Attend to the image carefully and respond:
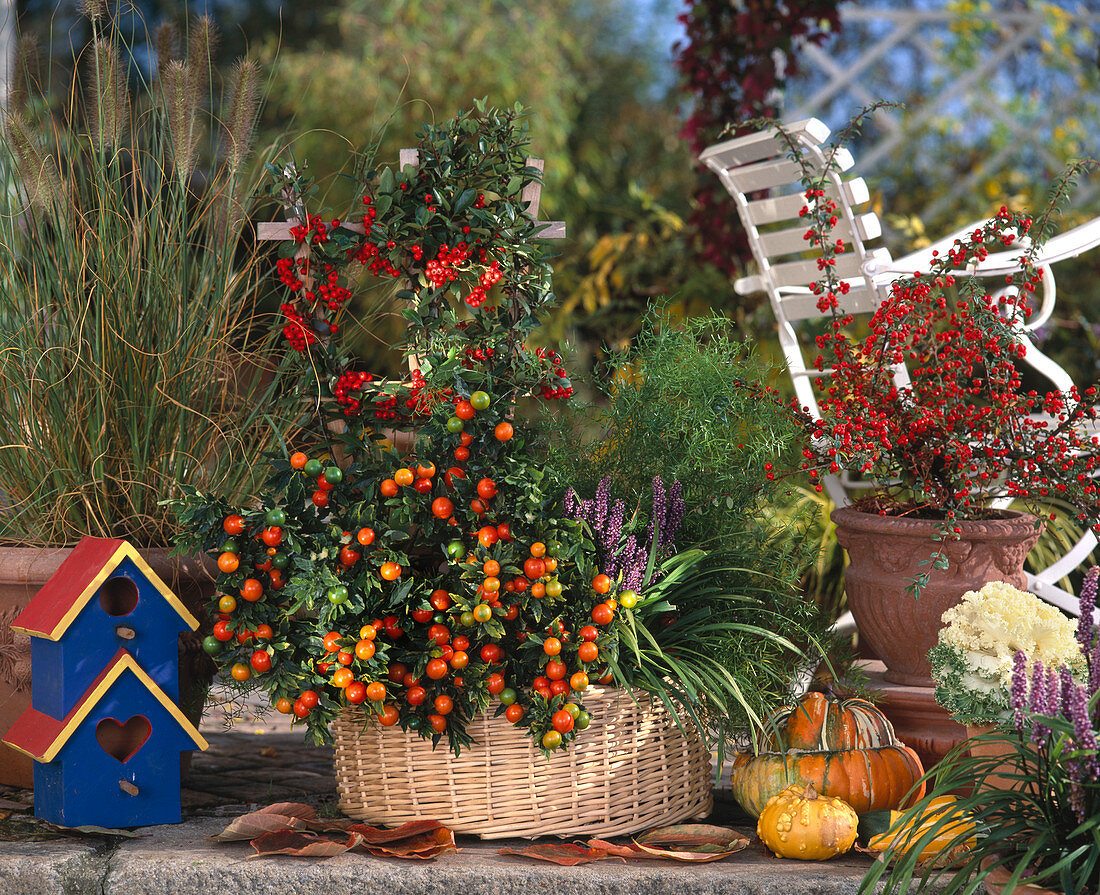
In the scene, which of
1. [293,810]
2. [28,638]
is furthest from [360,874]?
[28,638]

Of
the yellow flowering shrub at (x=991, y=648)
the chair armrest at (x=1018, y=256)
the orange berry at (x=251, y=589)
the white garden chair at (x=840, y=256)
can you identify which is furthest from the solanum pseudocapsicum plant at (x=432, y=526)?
the chair armrest at (x=1018, y=256)

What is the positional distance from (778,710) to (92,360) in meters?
1.46

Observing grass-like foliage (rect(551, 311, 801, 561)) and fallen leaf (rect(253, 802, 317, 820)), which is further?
grass-like foliage (rect(551, 311, 801, 561))

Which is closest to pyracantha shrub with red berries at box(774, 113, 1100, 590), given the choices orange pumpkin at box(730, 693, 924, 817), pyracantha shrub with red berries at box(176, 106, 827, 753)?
orange pumpkin at box(730, 693, 924, 817)

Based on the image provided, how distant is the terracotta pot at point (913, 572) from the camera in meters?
2.04

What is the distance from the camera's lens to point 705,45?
4246mm

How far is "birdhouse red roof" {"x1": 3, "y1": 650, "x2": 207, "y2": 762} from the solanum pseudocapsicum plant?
180mm

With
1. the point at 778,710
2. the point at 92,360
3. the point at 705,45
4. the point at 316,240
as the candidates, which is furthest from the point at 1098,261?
the point at 92,360

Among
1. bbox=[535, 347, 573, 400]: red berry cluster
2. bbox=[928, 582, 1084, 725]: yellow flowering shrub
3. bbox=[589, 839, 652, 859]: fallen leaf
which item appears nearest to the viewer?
bbox=[928, 582, 1084, 725]: yellow flowering shrub

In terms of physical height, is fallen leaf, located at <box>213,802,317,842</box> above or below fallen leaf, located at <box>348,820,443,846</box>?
above

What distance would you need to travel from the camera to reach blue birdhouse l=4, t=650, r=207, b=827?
174 cm

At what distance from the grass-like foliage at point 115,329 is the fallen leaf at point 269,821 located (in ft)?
1.90

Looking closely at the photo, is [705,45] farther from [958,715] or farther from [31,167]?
[958,715]

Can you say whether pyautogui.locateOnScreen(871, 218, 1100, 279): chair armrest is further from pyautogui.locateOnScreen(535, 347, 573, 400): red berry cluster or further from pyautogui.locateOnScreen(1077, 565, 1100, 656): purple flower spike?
pyautogui.locateOnScreen(1077, 565, 1100, 656): purple flower spike
